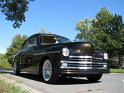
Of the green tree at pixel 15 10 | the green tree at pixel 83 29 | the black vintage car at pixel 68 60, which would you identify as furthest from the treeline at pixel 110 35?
the black vintage car at pixel 68 60

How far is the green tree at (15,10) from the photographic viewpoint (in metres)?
21.9

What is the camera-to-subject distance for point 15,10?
73.2 ft

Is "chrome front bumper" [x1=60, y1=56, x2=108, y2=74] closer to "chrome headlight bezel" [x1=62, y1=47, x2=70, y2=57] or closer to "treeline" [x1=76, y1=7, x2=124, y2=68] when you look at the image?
"chrome headlight bezel" [x1=62, y1=47, x2=70, y2=57]

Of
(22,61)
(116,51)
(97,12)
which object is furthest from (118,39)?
(22,61)

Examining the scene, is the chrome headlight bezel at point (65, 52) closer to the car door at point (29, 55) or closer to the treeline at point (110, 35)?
the car door at point (29, 55)

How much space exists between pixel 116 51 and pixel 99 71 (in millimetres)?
46869

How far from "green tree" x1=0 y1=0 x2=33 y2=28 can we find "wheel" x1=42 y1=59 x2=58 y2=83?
36.3 feet

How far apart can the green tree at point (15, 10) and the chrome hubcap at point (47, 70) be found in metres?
11.1

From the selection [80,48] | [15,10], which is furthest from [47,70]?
[15,10]

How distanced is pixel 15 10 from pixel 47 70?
1157cm

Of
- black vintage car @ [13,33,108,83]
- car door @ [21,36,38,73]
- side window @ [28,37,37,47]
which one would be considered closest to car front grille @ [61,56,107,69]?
black vintage car @ [13,33,108,83]

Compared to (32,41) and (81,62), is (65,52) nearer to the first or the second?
(81,62)

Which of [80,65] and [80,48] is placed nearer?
[80,65]

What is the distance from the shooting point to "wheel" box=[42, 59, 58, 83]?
1095 centimetres
